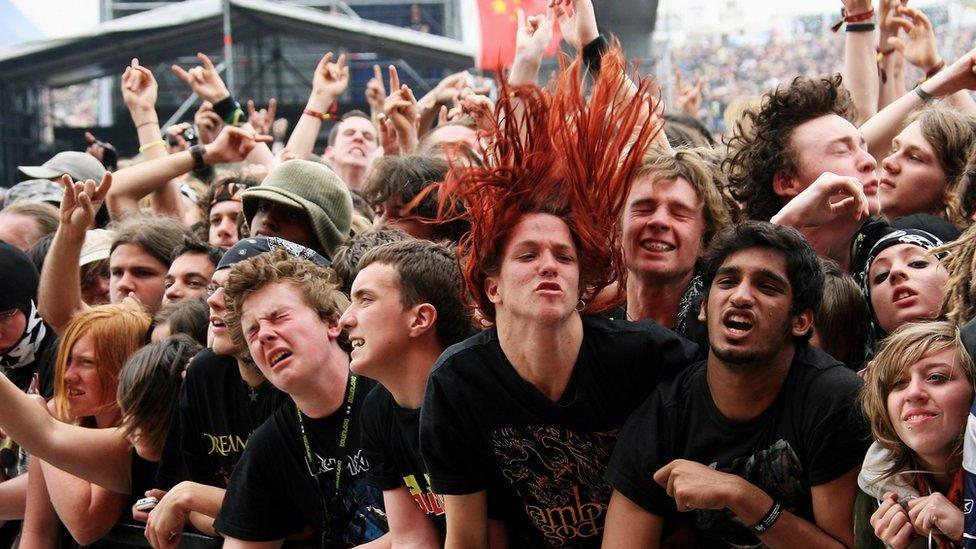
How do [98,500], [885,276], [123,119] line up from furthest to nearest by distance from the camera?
[123,119] → [98,500] → [885,276]

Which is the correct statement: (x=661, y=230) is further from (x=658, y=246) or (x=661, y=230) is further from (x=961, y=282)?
(x=961, y=282)

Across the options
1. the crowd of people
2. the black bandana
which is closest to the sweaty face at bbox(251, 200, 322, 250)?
the crowd of people

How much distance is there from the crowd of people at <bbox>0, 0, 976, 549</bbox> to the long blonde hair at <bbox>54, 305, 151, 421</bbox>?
0.01m

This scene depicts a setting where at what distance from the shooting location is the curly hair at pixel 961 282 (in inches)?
110

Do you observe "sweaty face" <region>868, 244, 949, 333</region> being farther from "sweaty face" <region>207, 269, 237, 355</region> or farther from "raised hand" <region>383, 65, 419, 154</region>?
"raised hand" <region>383, 65, 419, 154</region>

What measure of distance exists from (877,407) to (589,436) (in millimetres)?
720

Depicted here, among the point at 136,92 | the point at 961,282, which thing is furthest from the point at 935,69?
the point at 136,92

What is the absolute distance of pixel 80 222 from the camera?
4.55 metres

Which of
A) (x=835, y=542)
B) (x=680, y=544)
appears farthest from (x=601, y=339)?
(x=835, y=542)

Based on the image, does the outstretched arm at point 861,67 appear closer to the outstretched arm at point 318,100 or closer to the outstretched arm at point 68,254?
the outstretched arm at point 318,100

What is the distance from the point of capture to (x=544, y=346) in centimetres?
300

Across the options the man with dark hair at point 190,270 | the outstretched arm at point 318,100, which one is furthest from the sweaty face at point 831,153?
the outstretched arm at point 318,100

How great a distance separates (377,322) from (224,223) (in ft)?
6.89

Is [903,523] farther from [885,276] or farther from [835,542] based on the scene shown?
[885,276]
